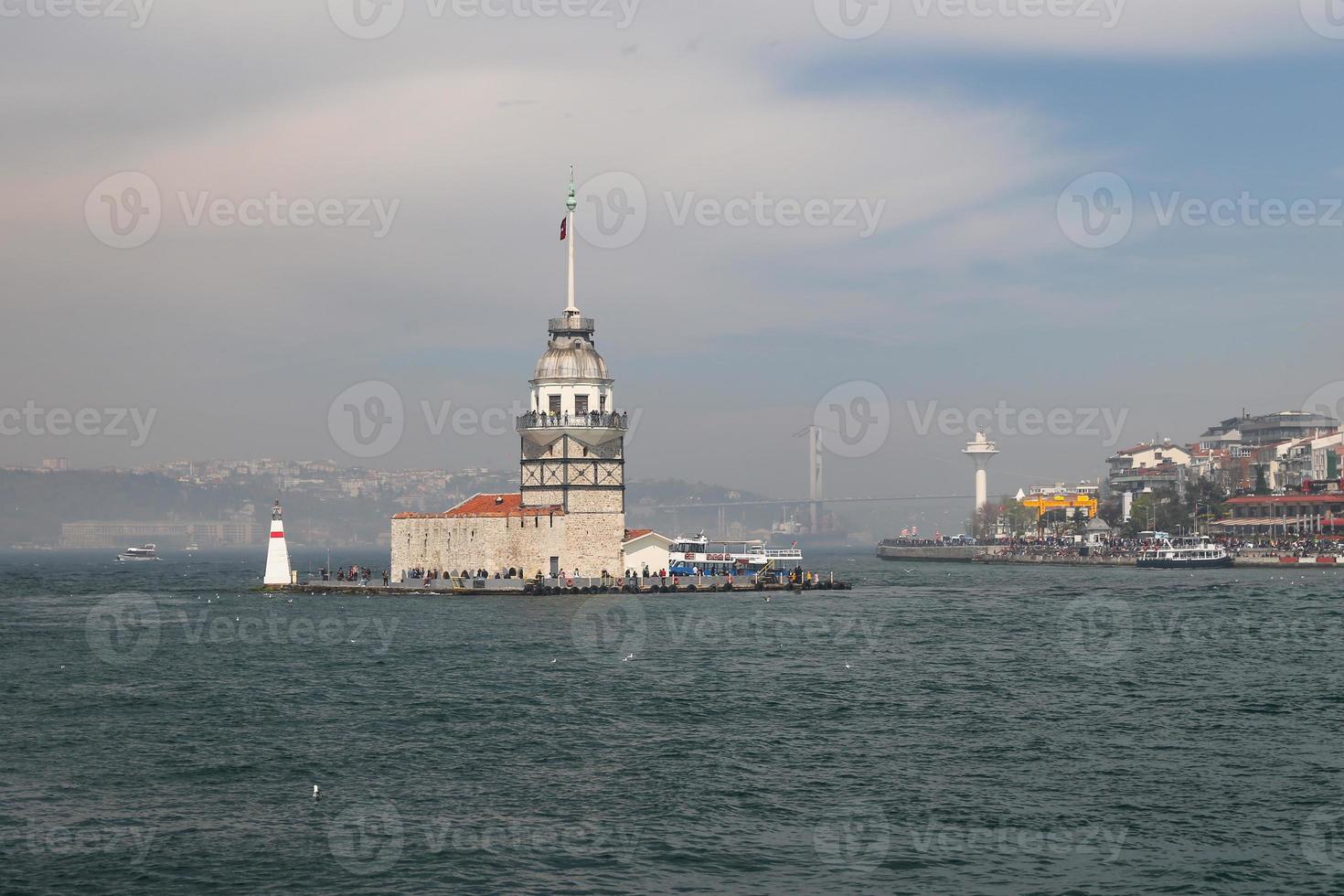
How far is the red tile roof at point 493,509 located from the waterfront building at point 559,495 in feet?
0.22

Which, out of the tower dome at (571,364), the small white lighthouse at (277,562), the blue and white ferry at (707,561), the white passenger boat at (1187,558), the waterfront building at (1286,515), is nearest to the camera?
the tower dome at (571,364)

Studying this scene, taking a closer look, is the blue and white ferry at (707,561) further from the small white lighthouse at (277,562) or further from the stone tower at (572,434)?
the small white lighthouse at (277,562)

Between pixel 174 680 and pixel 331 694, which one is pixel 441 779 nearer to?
pixel 331 694

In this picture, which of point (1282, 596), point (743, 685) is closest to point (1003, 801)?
point (743, 685)

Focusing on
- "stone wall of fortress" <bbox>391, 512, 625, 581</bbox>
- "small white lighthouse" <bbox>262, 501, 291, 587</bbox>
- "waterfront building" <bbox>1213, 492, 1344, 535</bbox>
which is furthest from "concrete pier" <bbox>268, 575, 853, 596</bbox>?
"waterfront building" <bbox>1213, 492, 1344, 535</bbox>

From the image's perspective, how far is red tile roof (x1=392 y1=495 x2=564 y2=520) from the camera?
76.2m

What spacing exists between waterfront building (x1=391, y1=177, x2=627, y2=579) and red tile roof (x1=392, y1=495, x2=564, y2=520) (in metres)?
0.07

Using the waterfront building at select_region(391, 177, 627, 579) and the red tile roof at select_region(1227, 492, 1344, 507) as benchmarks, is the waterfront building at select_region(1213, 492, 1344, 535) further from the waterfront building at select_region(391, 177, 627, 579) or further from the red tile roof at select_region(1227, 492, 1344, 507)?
the waterfront building at select_region(391, 177, 627, 579)

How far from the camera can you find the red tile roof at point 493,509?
3002 inches

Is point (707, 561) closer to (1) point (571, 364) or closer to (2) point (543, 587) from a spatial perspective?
(1) point (571, 364)

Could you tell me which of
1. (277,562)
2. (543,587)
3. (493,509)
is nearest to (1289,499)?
(493,509)

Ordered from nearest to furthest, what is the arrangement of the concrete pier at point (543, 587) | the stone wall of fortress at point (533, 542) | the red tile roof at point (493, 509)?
the concrete pier at point (543, 587) → the stone wall of fortress at point (533, 542) → the red tile roof at point (493, 509)

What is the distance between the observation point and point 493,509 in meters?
78.4

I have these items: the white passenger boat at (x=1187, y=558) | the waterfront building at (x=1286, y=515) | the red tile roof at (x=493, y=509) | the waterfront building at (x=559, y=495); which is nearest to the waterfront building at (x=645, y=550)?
the waterfront building at (x=559, y=495)
